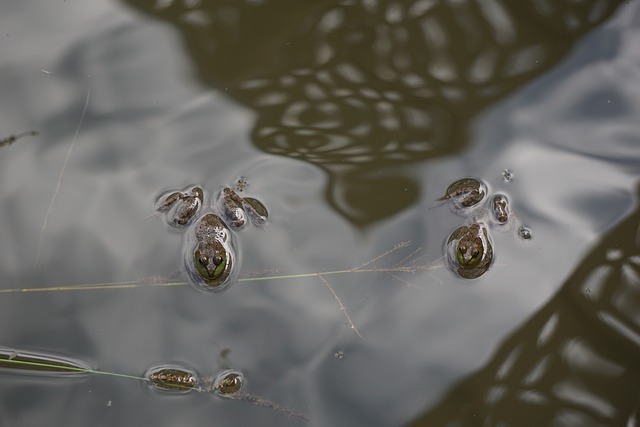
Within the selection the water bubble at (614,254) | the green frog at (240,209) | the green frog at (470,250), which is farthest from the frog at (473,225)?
the green frog at (240,209)

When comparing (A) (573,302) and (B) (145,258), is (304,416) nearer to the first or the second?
(B) (145,258)

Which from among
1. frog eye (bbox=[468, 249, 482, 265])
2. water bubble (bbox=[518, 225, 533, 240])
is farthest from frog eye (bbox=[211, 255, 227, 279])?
water bubble (bbox=[518, 225, 533, 240])

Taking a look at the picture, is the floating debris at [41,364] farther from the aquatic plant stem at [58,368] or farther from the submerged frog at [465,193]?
the submerged frog at [465,193]

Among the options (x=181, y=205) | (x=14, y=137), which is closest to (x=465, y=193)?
(x=181, y=205)

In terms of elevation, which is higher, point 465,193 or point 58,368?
point 465,193

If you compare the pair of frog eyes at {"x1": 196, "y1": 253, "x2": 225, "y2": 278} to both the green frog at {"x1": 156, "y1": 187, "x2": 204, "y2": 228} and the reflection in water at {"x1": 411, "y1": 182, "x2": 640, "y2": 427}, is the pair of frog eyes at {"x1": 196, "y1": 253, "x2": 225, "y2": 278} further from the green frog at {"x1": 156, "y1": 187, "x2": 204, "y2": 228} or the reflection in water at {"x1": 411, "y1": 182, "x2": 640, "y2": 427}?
the reflection in water at {"x1": 411, "y1": 182, "x2": 640, "y2": 427}

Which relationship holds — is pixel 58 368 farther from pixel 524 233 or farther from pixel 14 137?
pixel 524 233
